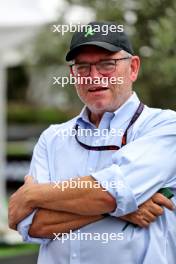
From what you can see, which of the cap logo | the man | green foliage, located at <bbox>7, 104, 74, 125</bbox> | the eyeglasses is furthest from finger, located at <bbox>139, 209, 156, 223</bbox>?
green foliage, located at <bbox>7, 104, 74, 125</bbox>

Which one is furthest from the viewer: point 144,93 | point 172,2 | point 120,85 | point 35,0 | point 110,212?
point 35,0

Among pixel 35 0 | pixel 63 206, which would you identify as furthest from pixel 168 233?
pixel 35 0

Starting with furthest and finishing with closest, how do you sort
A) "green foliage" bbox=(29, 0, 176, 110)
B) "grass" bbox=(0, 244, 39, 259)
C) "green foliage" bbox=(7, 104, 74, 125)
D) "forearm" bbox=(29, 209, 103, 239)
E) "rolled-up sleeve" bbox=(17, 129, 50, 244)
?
"green foliage" bbox=(7, 104, 74, 125) < "grass" bbox=(0, 244, 39, 259) < "green foliage" bbox=(29, 0, 176, 110) < "rolled-up sleeve" bbox=(17, 129, 50, 244) < "forearm" bbox=(29, 209, 103, 239)

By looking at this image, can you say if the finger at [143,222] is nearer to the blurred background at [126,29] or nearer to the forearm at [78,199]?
the forearm at [78,199]

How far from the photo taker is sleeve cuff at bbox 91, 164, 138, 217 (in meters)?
2.57

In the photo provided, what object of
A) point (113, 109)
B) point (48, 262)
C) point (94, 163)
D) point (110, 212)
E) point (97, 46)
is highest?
point (97, 46)

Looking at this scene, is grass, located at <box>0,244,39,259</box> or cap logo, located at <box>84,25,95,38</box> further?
grass, located at <box>0,244,39,259</box>

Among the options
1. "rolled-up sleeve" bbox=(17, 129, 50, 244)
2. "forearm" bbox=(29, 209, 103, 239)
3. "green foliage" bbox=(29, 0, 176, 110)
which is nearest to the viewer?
"forearm" bbox=(29, 209, 103, 239)

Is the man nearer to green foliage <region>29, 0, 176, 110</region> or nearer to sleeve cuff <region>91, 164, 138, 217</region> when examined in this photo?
sleeve cuff <region>91, 164, 138, 217</region>

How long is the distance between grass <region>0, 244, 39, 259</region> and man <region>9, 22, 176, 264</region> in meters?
2.82

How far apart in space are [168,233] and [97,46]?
31.6 inches

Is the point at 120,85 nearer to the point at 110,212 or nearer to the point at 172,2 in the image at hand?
the point at 110,212

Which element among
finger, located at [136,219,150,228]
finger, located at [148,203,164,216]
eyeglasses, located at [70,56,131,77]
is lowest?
finger, located at [136,219,150,228]

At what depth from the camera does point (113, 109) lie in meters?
2.82
